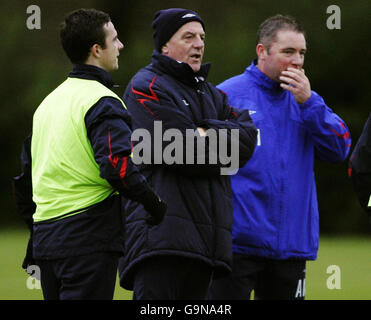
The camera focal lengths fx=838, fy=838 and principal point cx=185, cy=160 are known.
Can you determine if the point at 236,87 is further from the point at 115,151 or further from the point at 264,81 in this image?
the point at 115,151

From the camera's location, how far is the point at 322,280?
9844 millimetres

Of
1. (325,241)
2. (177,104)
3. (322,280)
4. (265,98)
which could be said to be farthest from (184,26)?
(325,241)

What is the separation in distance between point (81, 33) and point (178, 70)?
55 centimetres

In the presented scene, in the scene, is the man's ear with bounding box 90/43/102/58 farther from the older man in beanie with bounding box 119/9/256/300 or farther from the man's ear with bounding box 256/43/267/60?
the man's ear with bounding box 256/43/267/60

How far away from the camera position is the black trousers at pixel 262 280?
439 centimetres

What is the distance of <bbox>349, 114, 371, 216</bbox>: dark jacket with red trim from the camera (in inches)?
149

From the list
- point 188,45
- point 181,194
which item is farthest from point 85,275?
point 188,45

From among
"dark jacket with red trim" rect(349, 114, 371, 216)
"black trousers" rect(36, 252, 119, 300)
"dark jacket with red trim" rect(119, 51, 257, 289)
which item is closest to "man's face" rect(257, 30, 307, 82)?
"dark jacket with red trim" rect(119, 51, 257, 289)

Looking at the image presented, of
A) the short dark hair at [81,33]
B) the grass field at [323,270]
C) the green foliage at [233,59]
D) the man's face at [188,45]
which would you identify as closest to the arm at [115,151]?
the short dark hair at [81,33]

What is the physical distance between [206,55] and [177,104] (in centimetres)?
1222

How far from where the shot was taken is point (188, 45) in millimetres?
4102

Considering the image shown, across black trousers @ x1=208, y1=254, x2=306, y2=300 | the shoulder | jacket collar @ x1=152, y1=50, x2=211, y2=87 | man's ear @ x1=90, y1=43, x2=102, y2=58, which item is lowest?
black trousers @ x1=208, y1=254, x2=306, y2=300

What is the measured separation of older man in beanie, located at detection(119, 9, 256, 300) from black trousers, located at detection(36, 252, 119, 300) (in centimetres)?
29
